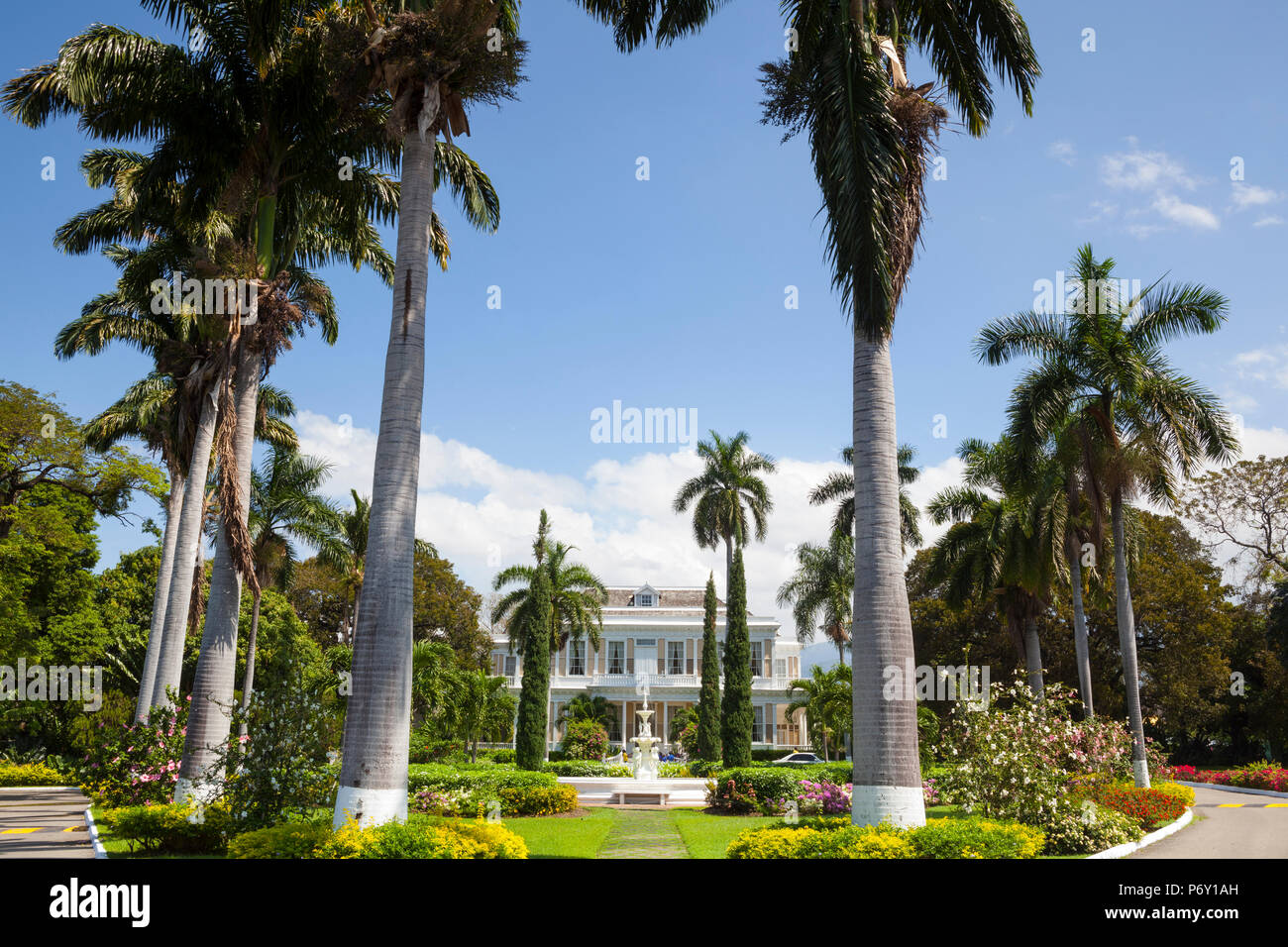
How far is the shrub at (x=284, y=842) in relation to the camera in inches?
362

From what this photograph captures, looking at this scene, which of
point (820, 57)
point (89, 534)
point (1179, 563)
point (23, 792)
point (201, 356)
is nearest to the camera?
point (820, 57)

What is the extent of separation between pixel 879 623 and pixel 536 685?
2299 centimetres

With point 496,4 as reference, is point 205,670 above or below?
below

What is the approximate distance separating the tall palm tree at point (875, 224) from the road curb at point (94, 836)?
10.5 meters

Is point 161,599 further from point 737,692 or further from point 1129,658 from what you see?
point 1129,658

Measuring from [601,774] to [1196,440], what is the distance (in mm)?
21694

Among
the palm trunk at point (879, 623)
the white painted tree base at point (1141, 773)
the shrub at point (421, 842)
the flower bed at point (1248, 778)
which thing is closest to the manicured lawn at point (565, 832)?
the shrub at point (421, 842)

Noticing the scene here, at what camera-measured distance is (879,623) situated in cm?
963

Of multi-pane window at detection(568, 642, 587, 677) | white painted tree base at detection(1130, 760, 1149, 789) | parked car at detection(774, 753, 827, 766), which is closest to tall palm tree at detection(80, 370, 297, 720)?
white painted tree base at detection(1130, 760, 1149, 789)

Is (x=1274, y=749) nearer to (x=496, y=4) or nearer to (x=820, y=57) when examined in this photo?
(x=820, y=57)

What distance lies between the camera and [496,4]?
12.0m

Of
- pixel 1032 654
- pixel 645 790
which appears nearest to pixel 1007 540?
pixel 1032 654
